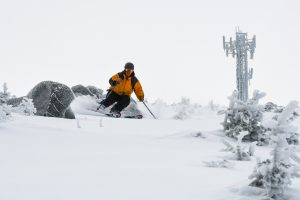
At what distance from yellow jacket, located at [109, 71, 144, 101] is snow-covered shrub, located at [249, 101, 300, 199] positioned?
790 cm

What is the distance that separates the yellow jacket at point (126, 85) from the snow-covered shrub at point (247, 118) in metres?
2.84

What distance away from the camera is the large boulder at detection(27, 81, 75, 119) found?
12954 millimetres

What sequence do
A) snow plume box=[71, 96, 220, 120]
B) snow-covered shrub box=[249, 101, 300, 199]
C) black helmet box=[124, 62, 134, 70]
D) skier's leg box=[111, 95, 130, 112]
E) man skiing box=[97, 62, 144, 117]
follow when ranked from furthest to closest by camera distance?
snow plume box=[71, 96, 220, 120] → skier's leg box=[111, 95, 130, 112] → man skiing box=[97, 62, 144, 117] → black helmet box=[124, 62, 134, 70] → snow-covered shrub box=[249, 101, 300, 199]

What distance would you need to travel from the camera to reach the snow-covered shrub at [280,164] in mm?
2498

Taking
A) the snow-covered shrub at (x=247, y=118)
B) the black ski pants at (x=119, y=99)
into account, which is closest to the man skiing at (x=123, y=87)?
the black ski pants at (x=119, y=99)

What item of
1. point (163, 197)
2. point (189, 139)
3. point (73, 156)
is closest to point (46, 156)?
point (73, 156)

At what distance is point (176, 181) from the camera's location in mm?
3107

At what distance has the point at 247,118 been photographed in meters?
8.48

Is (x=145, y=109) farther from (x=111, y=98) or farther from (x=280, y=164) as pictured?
(x=280, y=164)

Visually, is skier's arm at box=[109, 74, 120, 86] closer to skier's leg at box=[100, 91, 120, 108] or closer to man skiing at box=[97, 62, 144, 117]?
man skiing at box=[97, 62, 144, 117]

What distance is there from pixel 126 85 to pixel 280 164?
815 cm

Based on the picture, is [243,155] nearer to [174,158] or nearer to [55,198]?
[174,158]

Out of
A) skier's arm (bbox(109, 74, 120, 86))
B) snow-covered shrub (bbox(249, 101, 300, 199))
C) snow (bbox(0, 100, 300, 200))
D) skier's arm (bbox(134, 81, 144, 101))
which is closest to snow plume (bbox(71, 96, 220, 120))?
skier's arm (bbox(134, 81, 144, 101))

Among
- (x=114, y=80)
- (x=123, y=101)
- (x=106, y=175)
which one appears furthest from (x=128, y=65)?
(x=106, y=175)
